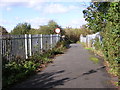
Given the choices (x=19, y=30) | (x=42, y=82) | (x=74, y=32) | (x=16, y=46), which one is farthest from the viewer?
(x=74, y=32)

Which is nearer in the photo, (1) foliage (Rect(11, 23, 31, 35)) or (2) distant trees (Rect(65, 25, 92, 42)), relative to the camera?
(1) foliage (Rect(11, 23, 31, 35))

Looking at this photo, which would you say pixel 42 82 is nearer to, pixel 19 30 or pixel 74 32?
pixel 19 30

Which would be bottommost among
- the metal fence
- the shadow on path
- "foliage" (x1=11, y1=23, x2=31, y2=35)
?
the shadow on path

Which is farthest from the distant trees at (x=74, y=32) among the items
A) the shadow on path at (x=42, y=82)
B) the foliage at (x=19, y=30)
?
the shadow on path at (x=42, y=82)

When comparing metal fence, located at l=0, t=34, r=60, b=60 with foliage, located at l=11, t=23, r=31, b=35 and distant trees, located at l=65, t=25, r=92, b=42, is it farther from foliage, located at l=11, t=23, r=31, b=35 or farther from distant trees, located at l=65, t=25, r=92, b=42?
distant trees, located at l=65, t=25, r=92, b=42

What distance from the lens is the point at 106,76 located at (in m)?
7.70

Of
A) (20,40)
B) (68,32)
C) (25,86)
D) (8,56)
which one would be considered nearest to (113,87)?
(25,86)

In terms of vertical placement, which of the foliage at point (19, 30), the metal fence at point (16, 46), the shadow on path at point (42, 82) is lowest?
the shadow on path at point (42, 82)

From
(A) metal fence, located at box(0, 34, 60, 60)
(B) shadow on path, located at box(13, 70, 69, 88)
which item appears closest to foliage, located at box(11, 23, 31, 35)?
(A) metal fence, located at box(0, 34, 60, 60)

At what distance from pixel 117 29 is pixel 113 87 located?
1.72 m

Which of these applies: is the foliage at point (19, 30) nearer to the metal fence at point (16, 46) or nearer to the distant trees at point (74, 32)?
the metal fence at point (16, 46)

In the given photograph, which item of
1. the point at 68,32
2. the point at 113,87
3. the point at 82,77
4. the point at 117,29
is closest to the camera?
the point at 117,29

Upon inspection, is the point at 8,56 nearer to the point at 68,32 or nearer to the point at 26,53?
the point at 26,53

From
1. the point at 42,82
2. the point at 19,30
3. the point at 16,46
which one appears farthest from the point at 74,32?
the point at 42,82
